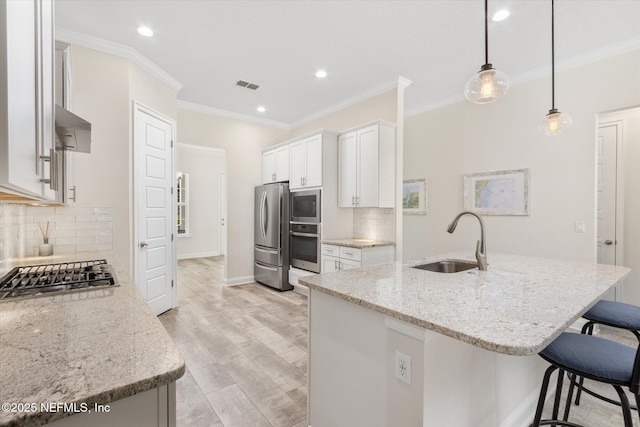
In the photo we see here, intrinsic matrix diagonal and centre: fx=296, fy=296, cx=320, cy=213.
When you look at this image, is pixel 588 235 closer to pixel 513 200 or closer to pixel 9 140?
pixel 513 200

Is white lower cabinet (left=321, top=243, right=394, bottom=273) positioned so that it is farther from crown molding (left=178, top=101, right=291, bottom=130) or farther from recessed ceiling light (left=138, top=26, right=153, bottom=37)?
recessed ceiling light (left=138, top=26, right=153, bottom=37)

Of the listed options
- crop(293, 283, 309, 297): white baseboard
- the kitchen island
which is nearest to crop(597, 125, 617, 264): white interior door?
the kitchen island

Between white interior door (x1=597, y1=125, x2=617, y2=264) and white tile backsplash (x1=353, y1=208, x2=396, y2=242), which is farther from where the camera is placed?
white tile backsplash (x1=353, y1=208, x2=396, y2=242)

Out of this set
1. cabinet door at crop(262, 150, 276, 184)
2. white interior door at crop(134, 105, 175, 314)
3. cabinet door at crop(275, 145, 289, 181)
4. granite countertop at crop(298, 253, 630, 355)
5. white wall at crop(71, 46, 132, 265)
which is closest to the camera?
granite countertop at crop(298, 253, 630, 355)

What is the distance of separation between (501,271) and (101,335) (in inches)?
83.4

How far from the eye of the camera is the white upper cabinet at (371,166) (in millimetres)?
3727

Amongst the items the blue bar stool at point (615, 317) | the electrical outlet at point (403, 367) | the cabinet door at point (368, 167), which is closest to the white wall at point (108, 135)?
the cabinet door at point (368, 167)

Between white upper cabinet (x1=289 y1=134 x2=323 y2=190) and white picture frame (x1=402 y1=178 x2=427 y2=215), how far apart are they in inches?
65.6

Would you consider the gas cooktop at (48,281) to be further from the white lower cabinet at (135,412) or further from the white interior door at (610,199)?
the white interior door at (610,199)

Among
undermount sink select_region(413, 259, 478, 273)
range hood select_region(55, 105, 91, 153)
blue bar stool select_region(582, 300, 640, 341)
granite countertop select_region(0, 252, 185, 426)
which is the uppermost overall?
range hood select_region(55, 105, 91, 153)

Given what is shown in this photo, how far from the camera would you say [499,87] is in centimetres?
174

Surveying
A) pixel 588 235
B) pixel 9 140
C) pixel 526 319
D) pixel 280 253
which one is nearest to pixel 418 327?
pixel 526 319

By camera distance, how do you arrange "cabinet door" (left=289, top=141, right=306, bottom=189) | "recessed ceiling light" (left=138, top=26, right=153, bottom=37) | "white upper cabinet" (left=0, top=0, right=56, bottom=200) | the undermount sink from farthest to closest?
"cabinet door" (left=289, top=141, right=306, bottom=189), "recessed ceiling light" (left=138, top=26, right=153, bottom=37), the undermount sink, "white upper cabinet" (left=0, top=0, right=56, bottom=200)

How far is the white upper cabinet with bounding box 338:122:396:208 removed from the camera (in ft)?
12.2
